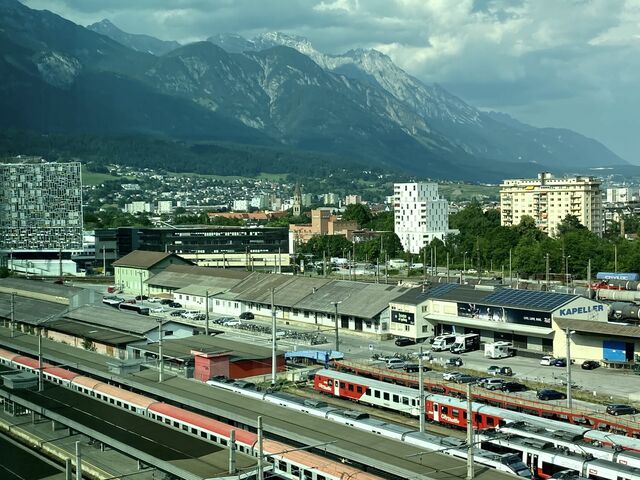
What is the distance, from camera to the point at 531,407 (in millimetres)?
26766

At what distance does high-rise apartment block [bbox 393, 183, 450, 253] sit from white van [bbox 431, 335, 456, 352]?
64944 mm

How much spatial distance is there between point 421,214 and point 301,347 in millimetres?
69063

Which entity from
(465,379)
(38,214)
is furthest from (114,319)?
(38,214)

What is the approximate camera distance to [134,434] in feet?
75.0

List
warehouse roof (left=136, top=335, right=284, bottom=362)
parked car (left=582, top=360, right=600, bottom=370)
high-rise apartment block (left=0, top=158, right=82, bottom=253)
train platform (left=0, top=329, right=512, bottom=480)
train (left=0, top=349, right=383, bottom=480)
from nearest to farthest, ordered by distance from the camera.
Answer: train platform (left=0, top=329, right=512, bottom=480) < train (left=0, top=349, right=383, bottom=480) < warehouse roof (left=136, top=335, right=284, bottom=362) < parked car (left=582, top=360, right=600, bottom=370) < high-rise apartment block (left=0, top=158, right=82, bottom=253)

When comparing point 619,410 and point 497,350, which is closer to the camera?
point 619,410

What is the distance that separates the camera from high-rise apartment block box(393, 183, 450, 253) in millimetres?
108250

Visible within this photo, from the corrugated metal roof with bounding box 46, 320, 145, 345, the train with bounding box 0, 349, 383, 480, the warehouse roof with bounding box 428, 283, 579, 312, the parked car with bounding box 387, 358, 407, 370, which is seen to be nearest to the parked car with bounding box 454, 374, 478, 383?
the parked car with bounding box 387, 358, 407, 370

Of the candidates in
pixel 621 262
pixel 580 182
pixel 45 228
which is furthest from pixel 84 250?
pixel 580 182

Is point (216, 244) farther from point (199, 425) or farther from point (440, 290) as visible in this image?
point (199, 425)

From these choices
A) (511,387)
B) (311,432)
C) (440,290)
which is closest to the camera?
(311,432)

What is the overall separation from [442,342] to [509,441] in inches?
785

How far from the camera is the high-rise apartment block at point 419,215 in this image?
108250mm

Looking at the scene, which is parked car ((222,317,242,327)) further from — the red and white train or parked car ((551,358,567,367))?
parked car ((551,358,567,367))
